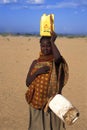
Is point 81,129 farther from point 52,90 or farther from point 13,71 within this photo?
point 13,71

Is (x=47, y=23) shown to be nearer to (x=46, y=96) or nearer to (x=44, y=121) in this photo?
A: (x=46, y=96)

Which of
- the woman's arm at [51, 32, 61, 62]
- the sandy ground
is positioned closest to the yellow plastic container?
the woman's arm at [51, 32, 61, 62]

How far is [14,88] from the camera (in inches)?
522

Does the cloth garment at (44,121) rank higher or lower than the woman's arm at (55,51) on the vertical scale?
lower

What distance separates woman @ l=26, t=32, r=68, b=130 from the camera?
253 inches

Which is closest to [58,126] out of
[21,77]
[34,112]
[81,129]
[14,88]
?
[34,112]

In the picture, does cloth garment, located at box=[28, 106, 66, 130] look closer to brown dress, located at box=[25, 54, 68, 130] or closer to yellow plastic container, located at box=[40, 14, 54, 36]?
brown dress, located at box=[25, 54, 68, 130]

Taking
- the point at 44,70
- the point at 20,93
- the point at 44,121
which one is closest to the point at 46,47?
the point at 44,70

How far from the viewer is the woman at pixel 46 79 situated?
6434 millimetres

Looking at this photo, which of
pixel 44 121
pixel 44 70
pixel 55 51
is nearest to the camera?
pixel 55 51

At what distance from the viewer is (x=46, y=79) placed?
646cm

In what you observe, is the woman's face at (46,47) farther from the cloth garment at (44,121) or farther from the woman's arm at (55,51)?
the cloth garment at (44,121)

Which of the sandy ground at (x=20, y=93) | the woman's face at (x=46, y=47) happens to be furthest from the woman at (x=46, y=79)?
the sandy ground at (x=20, y=93)

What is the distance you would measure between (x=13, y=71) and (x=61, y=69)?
10739 millimetres
